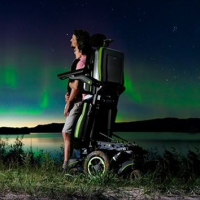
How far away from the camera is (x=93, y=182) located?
6.21m

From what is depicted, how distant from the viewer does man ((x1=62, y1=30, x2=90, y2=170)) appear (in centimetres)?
727

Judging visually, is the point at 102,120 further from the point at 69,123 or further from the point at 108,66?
the point at 108,66

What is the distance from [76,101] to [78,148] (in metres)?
0.80

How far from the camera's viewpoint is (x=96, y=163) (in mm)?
6992

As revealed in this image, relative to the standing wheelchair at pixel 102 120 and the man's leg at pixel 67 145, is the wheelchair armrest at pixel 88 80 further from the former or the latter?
the man's leg at pixel 67 145

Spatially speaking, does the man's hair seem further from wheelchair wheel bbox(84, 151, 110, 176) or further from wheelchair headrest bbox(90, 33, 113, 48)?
wheelchair wheel bbox(84, 151, 110, 176)

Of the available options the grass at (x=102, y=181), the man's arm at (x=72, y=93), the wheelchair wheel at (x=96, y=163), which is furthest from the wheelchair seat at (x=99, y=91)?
the grass at (x=102, y=181)

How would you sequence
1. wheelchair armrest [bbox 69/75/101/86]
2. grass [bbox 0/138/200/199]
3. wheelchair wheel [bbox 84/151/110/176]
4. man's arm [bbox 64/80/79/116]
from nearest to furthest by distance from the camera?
grass [bbox 0/138/200/199]
wheelchair wheel [bbox 84/151/110/176]
wheelchair armrest [bbox 69/75/101/86]
man's arm [bbox 64/80/79/116]

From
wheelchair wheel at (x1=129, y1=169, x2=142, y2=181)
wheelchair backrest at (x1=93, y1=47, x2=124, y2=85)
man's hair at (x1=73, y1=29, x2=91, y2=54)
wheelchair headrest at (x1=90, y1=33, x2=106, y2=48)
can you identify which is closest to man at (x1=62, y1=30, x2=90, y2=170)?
man's hair at (x1=73, y1=29, x2=91, y2=54)

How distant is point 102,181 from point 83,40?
2.52m

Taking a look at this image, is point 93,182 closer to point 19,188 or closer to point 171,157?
point 19,188

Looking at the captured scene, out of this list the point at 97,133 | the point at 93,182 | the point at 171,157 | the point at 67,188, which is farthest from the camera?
the point at 171,157

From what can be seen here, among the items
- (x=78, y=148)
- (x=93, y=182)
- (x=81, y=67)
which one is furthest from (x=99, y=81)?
(x=93, y=182)

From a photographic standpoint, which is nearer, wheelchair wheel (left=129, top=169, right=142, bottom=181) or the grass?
the grass
